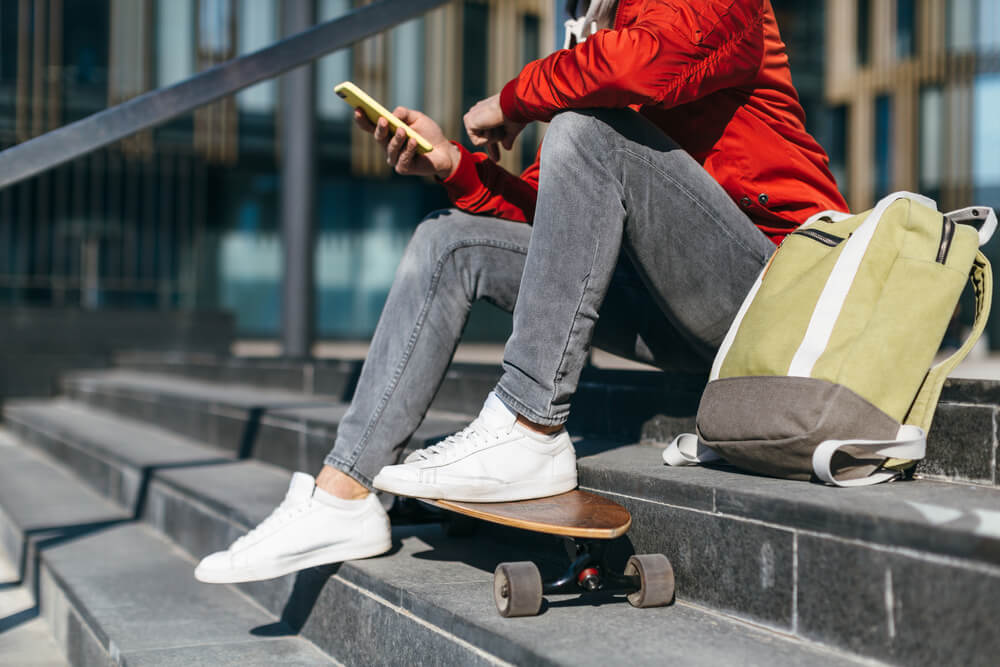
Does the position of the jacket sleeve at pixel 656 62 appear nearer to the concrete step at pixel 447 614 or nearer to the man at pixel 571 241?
the man at pixel 571 241

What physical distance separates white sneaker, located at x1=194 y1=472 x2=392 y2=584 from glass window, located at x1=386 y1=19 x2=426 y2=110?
11625 mm

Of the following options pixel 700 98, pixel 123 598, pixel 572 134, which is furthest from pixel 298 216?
pixel 572 134

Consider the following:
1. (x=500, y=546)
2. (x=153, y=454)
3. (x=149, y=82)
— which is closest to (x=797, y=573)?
(x=500, y=546)

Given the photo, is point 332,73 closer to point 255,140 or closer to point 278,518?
point 255,140

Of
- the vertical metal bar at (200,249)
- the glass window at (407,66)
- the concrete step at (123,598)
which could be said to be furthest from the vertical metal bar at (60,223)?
the concrete step at (123,598)

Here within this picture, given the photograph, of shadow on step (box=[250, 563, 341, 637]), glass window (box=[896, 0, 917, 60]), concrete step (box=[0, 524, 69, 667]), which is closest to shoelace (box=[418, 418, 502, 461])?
shadow on step (box=[250, 563, 341, 637])

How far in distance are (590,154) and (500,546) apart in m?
1.00

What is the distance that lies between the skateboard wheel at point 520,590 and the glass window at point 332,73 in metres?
11.7

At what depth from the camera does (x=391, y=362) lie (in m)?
1.96

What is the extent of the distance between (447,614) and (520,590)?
0.55 feet

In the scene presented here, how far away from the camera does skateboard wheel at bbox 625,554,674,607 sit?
161 cm

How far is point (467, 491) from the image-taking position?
5.76ft

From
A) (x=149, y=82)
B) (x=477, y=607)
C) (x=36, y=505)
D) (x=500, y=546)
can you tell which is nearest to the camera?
(x=477, y=607)

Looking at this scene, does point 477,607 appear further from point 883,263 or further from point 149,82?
point 149,82
